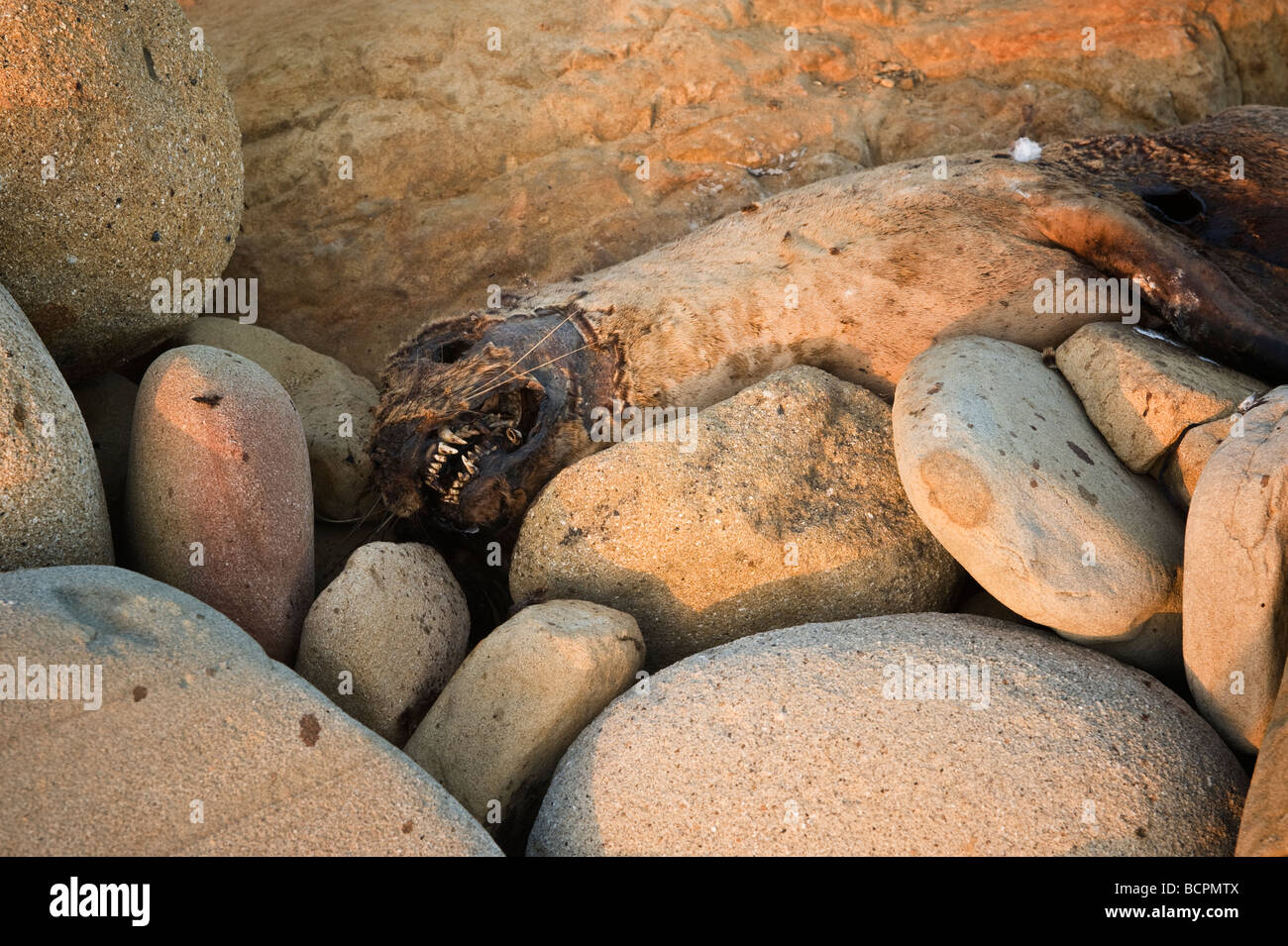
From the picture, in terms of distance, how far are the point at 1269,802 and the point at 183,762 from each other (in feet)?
8.03

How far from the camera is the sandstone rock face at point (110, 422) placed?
3.74m

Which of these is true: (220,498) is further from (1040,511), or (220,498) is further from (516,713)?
(1040,511)

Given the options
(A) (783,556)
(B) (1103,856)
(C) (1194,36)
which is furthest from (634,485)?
(C) (1194,36)

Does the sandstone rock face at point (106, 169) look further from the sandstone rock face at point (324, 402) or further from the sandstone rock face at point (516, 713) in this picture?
the sandstone rock face at point (516, 713)

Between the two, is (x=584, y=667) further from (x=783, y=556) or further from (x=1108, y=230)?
(x=1108, y=230)

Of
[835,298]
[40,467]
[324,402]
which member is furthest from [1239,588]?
[324,402]

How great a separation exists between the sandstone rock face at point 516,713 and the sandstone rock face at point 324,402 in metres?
1.32

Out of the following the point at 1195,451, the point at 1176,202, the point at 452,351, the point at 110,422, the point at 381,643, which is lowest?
the point at 381,643

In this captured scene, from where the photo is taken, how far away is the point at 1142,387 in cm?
348

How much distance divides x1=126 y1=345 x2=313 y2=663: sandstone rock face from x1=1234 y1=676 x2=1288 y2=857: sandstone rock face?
266 centimetres

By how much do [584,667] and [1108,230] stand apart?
97.8 inches

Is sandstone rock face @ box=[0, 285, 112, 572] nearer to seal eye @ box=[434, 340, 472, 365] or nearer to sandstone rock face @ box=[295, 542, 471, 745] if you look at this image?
sandstone rock face @ box=[295, 542, 471, 745]

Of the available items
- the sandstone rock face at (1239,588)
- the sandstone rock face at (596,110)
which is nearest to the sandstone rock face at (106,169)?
the sandstone rock face at (596,110)

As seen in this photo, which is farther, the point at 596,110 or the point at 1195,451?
the point at 596,110
